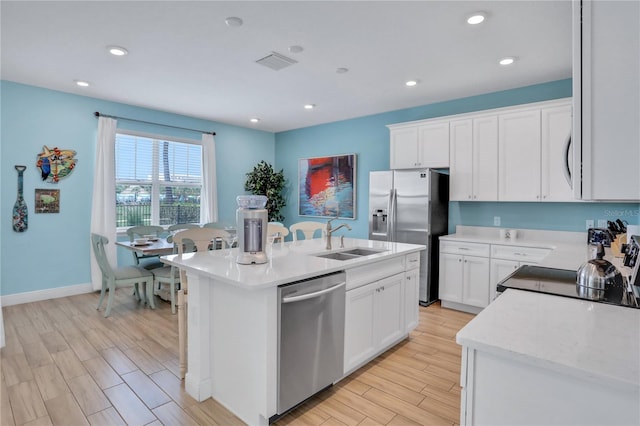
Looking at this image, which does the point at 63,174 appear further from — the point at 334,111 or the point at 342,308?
the point at 342,308

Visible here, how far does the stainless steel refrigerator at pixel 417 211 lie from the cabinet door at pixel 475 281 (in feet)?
1.36

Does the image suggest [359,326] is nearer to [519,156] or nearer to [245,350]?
[245,350]

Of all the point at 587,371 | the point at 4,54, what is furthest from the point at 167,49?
the point at 587,371

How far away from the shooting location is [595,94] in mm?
848

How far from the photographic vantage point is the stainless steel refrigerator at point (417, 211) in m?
4.23

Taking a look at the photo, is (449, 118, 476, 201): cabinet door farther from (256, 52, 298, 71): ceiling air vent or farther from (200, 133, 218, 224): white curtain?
(200, 133, 218, 224): white curtain

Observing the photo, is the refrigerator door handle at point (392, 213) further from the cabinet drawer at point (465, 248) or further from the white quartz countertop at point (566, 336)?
the white quartz countertop at point (566, 336)

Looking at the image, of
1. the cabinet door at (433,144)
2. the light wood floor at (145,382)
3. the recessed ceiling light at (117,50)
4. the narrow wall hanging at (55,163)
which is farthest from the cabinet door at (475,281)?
the narrow wall hanging at (55,163)

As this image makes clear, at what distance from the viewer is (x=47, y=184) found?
4.40 m

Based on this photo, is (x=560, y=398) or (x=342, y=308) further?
(x=342, y=308)

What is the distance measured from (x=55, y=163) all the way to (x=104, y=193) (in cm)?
66

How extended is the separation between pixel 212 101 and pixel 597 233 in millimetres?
4811

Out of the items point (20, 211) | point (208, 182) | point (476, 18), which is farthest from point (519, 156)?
point (20, 211)

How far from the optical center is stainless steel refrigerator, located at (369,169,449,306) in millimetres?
4230
